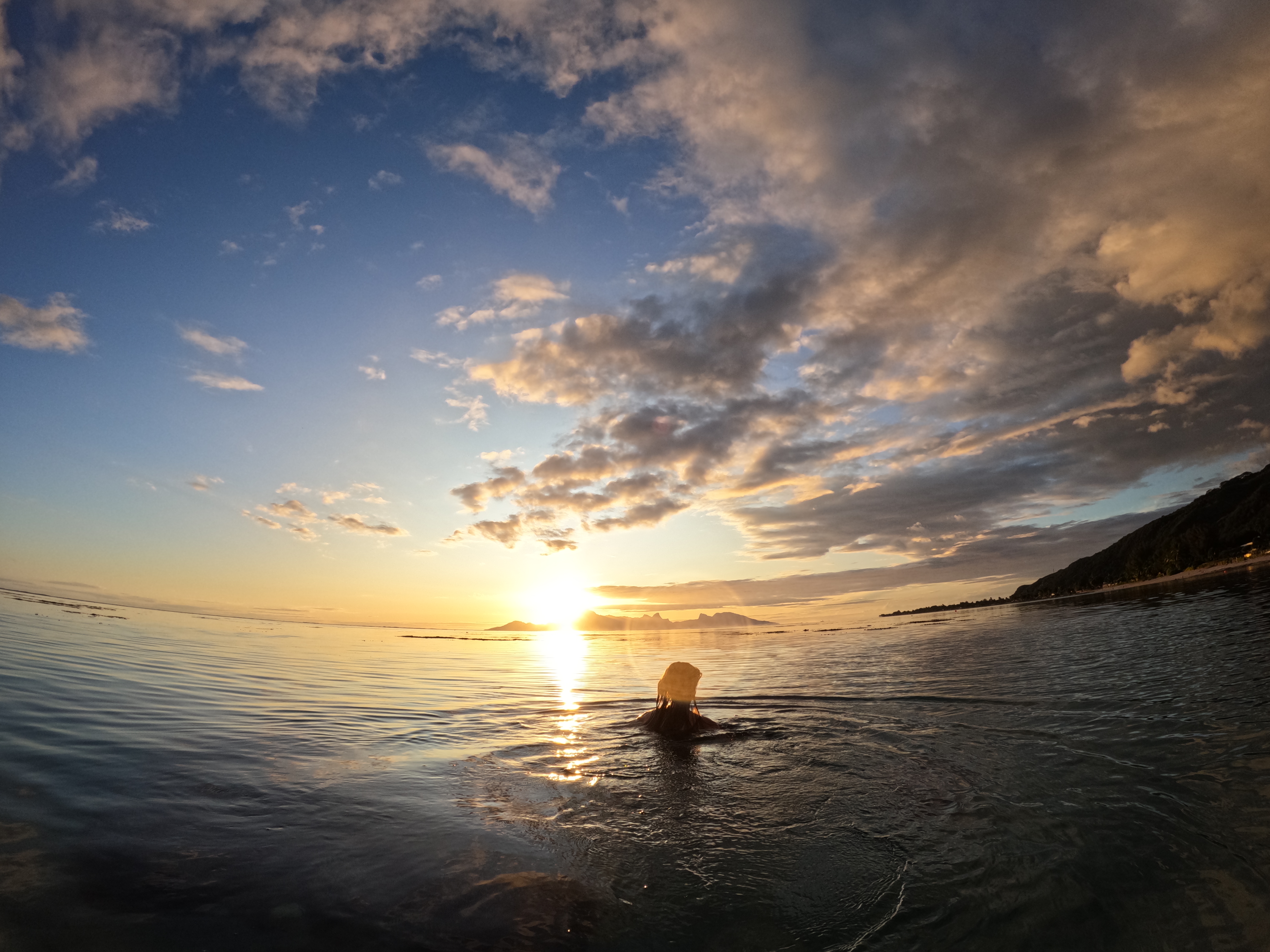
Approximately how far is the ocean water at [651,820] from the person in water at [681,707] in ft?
1.99

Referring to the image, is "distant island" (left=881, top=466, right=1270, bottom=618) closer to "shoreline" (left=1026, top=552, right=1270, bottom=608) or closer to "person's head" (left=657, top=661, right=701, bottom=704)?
"shoreline" (left=1026, top=552, right=1270, bottom=608)

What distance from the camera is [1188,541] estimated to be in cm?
12788

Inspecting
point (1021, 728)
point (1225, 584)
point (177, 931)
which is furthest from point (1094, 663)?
point (1225, 584)

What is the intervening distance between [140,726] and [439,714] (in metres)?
6.99

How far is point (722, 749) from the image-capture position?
11094 millimetres

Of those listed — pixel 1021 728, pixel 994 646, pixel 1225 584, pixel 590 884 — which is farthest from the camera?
pixel 1225 584

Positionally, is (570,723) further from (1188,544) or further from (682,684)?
(1188,544)

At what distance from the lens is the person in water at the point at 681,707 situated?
12758 mm

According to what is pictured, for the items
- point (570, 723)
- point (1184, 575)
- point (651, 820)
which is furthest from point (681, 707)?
point (1184, 575)

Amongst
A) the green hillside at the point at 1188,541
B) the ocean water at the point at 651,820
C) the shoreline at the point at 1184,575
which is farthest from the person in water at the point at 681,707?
the green hillside at the point at 1188,541

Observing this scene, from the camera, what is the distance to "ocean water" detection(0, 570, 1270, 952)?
4551mm

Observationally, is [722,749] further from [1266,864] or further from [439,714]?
[439,714]

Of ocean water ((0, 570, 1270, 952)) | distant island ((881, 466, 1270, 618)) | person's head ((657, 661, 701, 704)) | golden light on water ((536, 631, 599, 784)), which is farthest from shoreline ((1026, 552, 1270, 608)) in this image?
person's head ((657, 661, 701, 704))

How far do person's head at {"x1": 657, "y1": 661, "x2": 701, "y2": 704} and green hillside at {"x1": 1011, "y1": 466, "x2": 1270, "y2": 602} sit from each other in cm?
15596
